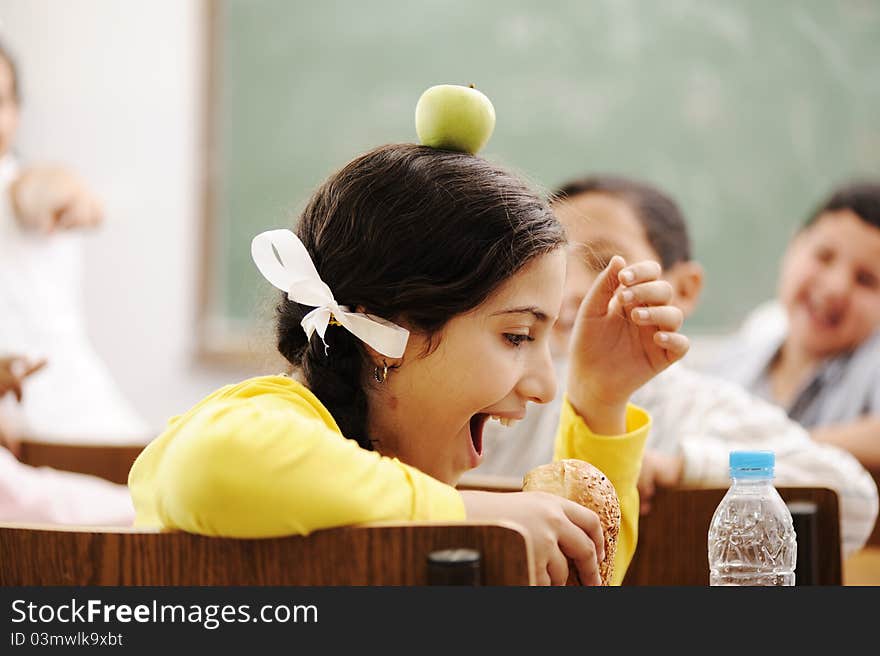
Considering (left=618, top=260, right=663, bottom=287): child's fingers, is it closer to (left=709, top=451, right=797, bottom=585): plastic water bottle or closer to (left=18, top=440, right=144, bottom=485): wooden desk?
(left=709, top=451, right=797, bottom=585): plastic water bottle

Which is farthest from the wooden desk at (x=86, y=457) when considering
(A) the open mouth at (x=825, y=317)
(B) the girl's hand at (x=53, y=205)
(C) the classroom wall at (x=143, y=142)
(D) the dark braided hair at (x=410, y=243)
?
(C) the classroom wall at (x=143, y=142)

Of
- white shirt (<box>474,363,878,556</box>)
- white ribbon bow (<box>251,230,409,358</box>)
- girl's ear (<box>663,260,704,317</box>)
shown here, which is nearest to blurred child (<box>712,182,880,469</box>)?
girl's ear (<box>663,260,704,317</box>)

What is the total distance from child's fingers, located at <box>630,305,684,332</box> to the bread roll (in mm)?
170

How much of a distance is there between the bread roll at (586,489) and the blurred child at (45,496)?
0.77 metres

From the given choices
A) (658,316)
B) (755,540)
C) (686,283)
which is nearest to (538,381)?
(658,316)

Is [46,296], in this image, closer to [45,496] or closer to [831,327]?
[45,496]

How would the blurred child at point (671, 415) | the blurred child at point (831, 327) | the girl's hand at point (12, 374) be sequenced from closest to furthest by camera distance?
the blurred child at point (671, 415) < the girl's hand at point (12, 374) < the blurred child at point (831, 327)

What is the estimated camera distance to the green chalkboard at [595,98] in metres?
2.85

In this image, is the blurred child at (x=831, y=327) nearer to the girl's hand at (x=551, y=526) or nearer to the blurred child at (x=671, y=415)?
the blurred child at (x=671, y=415)

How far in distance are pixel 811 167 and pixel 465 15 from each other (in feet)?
3.38

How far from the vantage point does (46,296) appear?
214cm

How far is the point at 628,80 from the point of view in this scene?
294 centimetres

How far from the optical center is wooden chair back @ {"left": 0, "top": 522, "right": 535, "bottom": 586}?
2.06 ft

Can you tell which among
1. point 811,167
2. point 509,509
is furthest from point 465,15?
point 509,509
